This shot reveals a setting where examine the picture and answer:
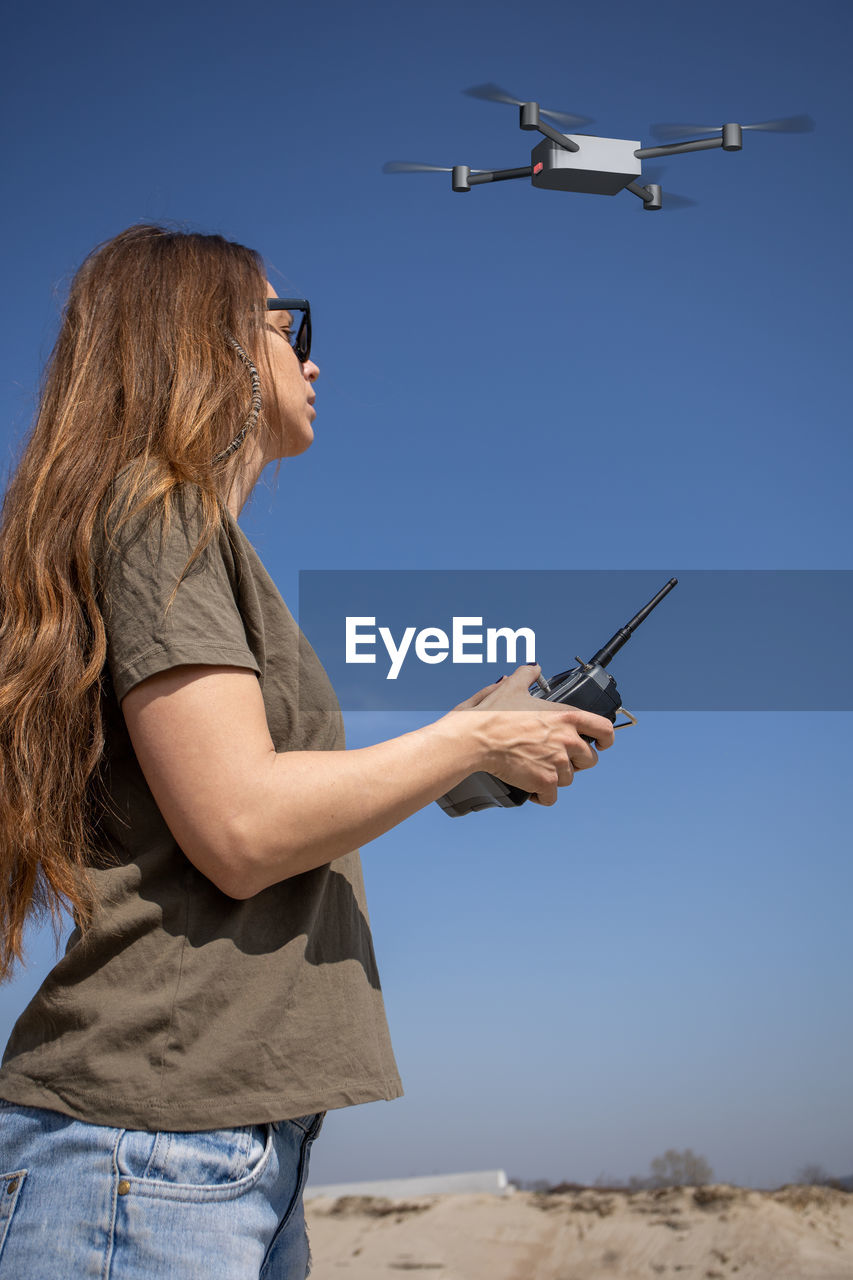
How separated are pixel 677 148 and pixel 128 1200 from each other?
16.1 metres

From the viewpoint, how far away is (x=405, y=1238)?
44.0 ft

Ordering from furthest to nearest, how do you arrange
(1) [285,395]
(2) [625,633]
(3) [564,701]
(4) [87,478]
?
(2) [625,633] < (3) [564,701] < (1) [285,395] < (4) [87,478]

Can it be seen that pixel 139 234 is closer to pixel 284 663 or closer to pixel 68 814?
pixel 284 663

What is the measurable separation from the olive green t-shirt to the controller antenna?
1.33 meters

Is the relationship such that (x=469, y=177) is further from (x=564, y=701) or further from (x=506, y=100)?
(x=564, y=701)

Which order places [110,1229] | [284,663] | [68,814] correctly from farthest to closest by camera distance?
[284,663], [68,814], [110,1229]

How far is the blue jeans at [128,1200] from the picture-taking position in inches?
52.6

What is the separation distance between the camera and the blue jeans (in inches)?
52.6

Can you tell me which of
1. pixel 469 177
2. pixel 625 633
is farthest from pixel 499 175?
pixel 625 633

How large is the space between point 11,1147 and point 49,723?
0.60 meters

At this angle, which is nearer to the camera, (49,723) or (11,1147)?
(11,1147)

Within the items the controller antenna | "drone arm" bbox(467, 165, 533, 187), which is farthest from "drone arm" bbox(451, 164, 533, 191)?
the controller antenna

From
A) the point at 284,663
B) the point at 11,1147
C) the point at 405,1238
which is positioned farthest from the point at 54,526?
the point at 405,1238

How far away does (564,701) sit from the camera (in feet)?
8.58
